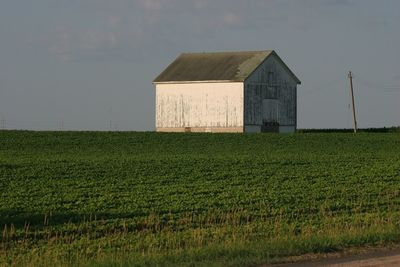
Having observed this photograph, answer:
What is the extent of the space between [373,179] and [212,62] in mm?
38677

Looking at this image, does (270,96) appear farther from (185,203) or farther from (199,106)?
(185,203)

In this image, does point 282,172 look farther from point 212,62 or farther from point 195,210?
point 212,62

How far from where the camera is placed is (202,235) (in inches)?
693

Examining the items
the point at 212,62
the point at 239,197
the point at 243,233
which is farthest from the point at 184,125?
the point at 243,233

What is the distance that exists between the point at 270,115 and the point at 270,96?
54.5 inches

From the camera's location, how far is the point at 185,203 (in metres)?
24.2

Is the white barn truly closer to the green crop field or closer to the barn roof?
the barn roof

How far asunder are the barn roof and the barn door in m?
2.81

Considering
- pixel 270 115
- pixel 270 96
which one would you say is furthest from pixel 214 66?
pixel 270 115

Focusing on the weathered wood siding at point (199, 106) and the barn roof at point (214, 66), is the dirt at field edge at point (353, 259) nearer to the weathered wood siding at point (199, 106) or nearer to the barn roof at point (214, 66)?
the weathered wood siding at point (199, 106)

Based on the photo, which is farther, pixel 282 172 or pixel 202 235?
pixel 282 172

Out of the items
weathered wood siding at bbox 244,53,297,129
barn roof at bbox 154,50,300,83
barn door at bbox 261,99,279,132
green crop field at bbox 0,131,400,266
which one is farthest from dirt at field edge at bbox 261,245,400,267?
barn door at bbox 261,99,279,132

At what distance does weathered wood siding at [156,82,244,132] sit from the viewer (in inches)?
2650

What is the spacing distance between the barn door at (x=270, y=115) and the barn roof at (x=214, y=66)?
281cm
